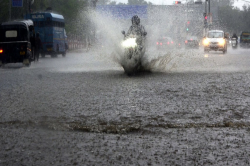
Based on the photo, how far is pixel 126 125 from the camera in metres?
7.11

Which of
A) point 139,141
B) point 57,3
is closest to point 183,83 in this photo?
point 139,141

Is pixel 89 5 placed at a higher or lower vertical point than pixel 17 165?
higher

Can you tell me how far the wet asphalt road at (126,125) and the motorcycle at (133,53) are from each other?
4.83 meters

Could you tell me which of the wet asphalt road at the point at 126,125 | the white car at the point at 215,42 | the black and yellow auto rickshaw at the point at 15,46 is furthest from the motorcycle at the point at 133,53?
the white car at the point at 215,42

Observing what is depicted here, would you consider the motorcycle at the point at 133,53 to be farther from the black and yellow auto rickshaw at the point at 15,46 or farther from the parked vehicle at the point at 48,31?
the parked vehicle at the point at 48,31

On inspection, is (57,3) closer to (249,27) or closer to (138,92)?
(138,92)

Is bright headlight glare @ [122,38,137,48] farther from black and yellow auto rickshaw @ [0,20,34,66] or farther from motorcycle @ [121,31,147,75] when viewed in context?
black and yellow auto rickshaw @ [0,20,34,66]

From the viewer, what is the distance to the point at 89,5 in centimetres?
7144

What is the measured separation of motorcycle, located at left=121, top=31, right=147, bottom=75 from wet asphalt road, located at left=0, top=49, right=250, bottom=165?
483 centimetres

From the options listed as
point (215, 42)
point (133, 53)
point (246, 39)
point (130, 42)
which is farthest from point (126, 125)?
point (246, 39)

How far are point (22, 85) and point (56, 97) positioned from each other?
3.41 meters

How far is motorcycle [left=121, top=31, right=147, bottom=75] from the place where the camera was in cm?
1741

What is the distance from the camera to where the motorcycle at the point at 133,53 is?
17406 mm

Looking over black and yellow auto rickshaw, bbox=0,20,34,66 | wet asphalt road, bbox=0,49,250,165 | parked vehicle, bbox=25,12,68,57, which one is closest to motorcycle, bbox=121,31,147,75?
wet asphalt road, bbox=0,49,250,165
